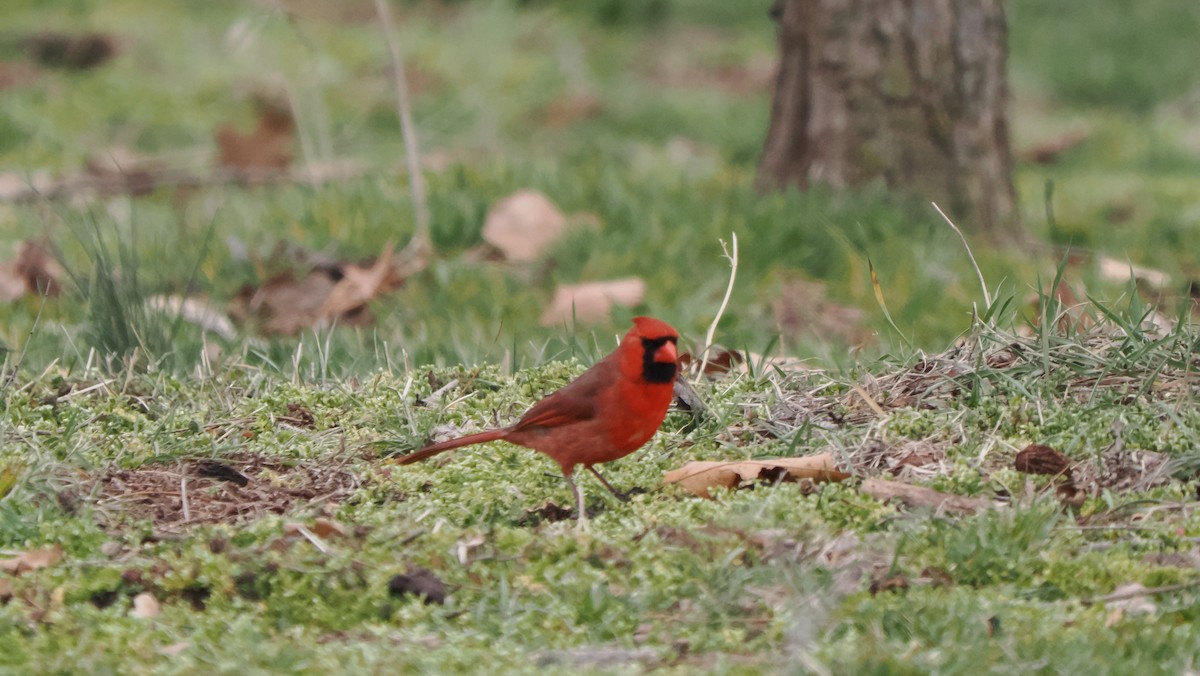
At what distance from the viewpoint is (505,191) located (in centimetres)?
684

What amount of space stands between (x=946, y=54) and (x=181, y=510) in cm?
425

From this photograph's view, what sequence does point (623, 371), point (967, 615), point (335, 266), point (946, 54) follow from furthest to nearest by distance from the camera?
point (946, 54) < point (335, 266) < point (623, 371) < point (967, 615)

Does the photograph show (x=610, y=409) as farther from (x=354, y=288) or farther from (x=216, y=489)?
(x=354, y=288)

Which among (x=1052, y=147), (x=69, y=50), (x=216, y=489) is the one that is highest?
(x=216, y=489)

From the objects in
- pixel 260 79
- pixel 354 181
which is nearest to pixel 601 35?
pixel 260 79

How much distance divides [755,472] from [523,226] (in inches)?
125

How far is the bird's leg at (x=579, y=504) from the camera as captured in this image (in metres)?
3.18

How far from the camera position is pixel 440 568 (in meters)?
3.00

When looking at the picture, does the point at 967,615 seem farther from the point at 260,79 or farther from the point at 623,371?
the point at 260,79

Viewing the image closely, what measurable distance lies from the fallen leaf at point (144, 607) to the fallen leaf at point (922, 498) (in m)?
1.50

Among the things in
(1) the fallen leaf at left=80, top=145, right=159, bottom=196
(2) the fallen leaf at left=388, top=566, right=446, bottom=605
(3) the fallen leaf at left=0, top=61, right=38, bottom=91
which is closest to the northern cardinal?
(2) the fallen leaf at left=388, top=566, right=446, bottom=605

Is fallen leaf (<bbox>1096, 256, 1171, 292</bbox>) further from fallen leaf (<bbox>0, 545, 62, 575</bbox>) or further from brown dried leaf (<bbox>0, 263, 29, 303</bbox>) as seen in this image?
brown dried leaf (<bbox>0, 263, 29, 303</bbox>)

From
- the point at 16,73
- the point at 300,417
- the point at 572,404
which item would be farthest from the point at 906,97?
the point at 16,73

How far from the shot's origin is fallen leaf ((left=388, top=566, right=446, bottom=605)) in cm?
290
